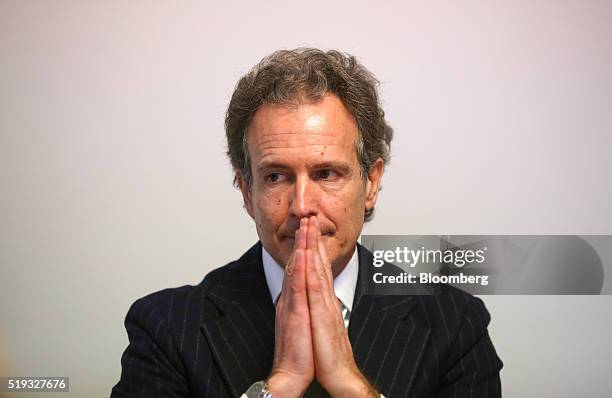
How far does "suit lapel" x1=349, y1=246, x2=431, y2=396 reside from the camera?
6.51ft

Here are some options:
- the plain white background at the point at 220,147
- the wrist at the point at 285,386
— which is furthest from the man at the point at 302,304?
the plain white background at the point at 220,147

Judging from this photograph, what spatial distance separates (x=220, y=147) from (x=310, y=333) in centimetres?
95

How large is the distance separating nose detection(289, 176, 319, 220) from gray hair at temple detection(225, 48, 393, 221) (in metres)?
0.21

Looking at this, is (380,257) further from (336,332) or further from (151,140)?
(151,140)

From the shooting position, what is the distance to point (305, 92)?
2.00m

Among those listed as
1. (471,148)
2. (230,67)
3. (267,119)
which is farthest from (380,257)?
(230,67)

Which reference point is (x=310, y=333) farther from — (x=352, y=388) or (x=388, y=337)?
(x=388, y=337)

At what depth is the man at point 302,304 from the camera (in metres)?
1.88

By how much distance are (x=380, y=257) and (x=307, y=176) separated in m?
0.65

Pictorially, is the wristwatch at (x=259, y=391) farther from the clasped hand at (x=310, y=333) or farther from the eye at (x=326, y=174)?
the eye at (x=326, y=174)

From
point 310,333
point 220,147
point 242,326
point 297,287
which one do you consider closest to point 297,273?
point 297,287

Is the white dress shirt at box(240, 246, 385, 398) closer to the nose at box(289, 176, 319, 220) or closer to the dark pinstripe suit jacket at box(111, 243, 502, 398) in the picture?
the dark pinstripe suit jacket at box(111, 243, 502, 398)

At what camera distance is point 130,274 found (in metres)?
2.54

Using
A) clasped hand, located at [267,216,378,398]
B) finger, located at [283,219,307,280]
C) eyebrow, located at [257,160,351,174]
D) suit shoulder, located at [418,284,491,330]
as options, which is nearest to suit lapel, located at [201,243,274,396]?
clasped hand, located at [267,216,378,398]
